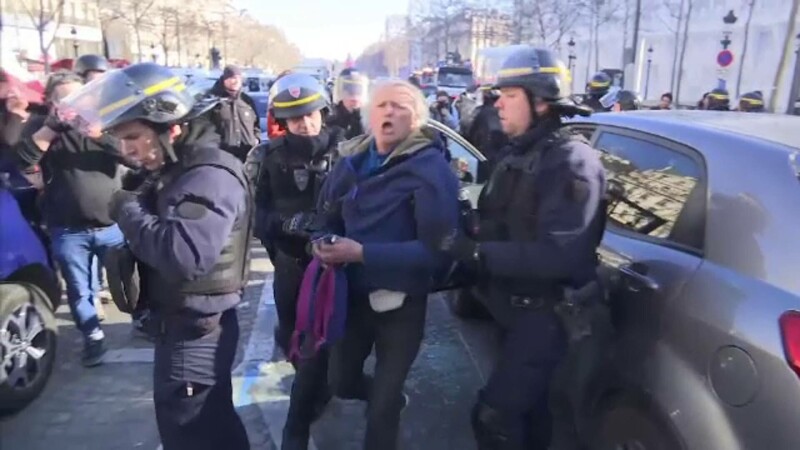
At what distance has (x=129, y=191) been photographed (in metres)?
2.28

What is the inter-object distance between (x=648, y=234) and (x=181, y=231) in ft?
5.67

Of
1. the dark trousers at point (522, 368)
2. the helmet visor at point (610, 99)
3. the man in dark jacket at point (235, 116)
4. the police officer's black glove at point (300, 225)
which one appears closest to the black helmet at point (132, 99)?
the police officer's black glove at point (300, 225)

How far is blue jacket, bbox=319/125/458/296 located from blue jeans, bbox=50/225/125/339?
205 cm

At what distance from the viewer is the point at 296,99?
3.40 metres

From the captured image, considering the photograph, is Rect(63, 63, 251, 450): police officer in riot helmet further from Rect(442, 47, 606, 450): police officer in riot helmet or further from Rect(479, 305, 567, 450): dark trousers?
Rect(479, 305, 567, 450): dark trousers

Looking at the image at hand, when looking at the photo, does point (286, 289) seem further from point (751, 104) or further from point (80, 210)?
point (751, 104)

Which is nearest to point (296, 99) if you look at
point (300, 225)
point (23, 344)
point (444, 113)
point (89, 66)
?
point (300, 225)

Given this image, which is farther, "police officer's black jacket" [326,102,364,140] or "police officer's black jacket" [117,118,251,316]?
"police officer's black jacket" [326,102,364,140]

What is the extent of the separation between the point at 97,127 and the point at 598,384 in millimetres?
1958

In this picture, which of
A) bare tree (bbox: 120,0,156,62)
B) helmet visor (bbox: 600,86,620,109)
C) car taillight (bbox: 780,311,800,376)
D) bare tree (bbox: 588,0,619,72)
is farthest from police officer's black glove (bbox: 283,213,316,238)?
bare tree (bbox: 588,0,619,72)

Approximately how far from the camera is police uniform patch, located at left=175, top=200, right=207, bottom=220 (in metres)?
2.05

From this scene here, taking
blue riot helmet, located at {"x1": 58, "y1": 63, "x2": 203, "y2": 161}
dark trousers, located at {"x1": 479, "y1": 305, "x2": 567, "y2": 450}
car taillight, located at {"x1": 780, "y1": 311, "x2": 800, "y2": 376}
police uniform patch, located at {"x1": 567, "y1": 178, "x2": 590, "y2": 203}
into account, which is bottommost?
dark trousers, located at {"x1": 479, "y1": 305, "x2": 567, "y2": 450}

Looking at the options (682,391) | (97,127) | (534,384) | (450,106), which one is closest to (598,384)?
(534,384)

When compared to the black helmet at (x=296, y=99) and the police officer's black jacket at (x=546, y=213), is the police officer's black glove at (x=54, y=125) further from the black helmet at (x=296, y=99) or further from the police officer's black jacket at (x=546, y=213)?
the police officer's black jacket at (x=546, y=213)
